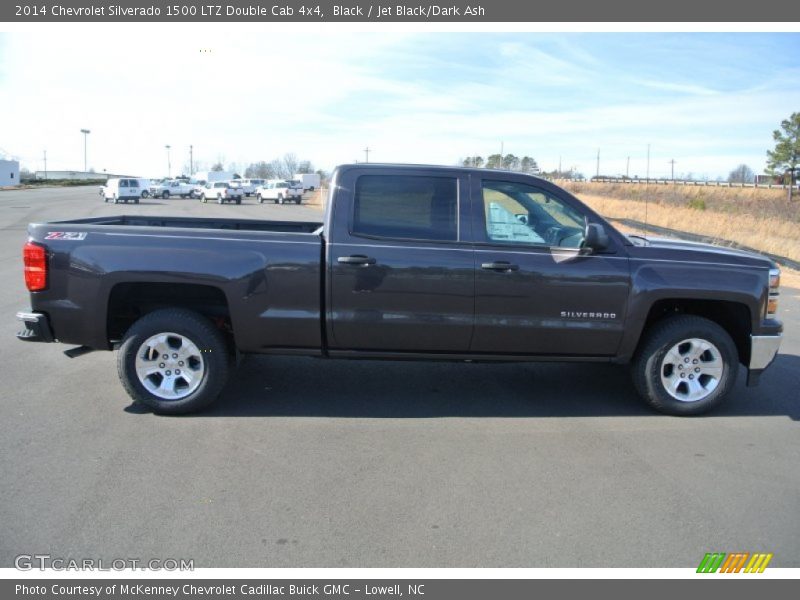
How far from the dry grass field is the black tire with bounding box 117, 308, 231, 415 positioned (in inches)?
625

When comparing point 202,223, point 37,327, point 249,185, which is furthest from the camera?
point 249,185

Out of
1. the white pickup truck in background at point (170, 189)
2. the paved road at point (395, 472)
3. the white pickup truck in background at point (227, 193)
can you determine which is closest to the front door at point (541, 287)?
the paved road at point (395, 472)

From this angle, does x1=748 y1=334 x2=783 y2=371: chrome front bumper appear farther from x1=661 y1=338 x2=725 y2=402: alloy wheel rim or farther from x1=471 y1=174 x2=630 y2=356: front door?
Result: x1=471 y1=174 x2=630 y2=356: front door

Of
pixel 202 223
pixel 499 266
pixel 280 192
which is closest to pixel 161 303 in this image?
pixel 202 223

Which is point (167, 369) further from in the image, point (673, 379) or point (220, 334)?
point (673, 379)

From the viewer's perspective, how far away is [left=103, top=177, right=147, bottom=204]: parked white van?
164ft

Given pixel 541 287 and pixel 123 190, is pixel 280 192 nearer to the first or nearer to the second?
pixel 123 190

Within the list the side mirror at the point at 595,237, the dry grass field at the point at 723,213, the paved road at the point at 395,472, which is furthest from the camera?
the dry grass field at the point at 723,213

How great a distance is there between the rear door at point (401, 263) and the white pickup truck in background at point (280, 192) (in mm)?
47216

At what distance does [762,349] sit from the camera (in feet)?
18.0

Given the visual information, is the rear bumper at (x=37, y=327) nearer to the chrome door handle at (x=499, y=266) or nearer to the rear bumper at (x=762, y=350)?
the chrome door handle at (x=499, y=266)

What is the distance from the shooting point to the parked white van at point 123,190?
50000 millimetres

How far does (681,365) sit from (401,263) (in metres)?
2.50

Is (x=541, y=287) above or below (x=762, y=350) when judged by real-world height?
above
